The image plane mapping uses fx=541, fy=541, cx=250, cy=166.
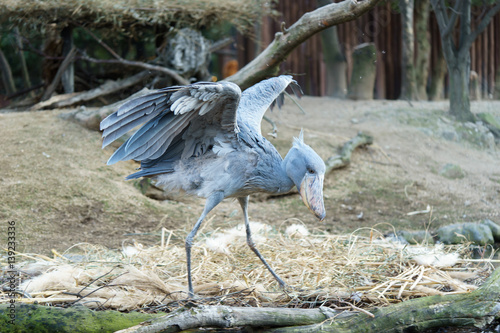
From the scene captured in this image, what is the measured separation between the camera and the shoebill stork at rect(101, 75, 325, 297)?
2.75m

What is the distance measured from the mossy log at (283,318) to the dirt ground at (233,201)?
0.93m

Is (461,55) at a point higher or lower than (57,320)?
higher

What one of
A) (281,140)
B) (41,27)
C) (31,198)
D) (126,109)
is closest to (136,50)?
(41,27)

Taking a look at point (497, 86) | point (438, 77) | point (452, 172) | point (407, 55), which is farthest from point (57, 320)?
point (497, 86)

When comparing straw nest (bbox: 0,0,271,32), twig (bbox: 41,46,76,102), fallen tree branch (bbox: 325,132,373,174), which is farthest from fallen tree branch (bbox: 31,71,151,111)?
fallen tree branch (bbox: 325,132,373,174)

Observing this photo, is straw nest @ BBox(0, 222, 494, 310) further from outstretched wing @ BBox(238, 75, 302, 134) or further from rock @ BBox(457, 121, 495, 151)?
rock @ BBox(457, 121, 495, 151)

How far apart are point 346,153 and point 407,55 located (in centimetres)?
352

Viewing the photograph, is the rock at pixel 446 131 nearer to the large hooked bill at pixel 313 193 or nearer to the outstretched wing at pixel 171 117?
the large hooked bill at pixel 313 193

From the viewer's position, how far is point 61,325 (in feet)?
7.52

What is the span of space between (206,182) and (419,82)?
7.16 metres

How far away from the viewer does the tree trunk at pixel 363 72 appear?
852cm

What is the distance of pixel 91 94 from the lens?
679 centimetres

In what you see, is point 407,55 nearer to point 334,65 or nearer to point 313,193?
point 334,65

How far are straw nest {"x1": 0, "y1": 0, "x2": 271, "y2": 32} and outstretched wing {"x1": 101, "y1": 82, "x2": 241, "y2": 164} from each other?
154 inches
